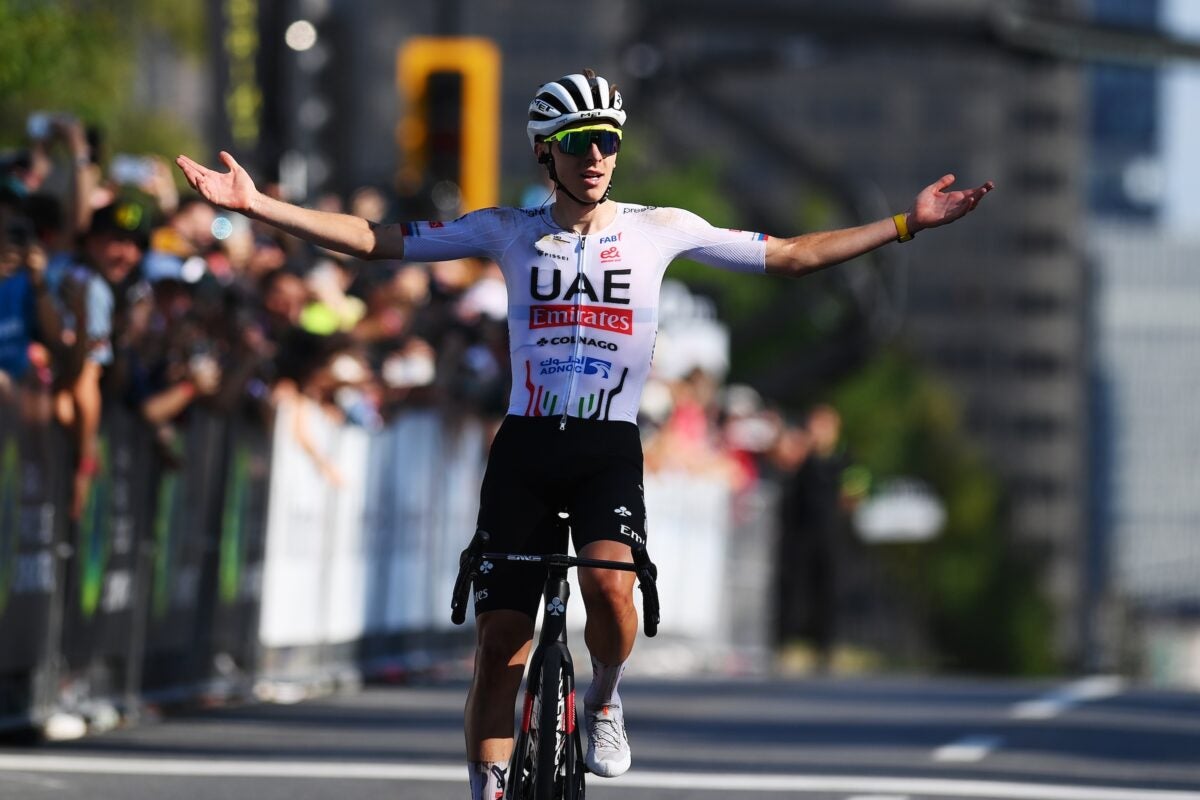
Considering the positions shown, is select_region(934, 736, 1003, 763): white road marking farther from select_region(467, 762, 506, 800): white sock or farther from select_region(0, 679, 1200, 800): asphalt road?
select_region(467, 762, 506, 800): white sock

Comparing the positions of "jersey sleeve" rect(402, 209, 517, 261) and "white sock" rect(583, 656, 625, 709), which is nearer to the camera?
"white sock" rect(583, 656, 625, 709)

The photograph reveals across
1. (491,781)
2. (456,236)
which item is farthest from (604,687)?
(456,236)

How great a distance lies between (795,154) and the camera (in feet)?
165

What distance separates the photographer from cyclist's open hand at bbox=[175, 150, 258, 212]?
8422 millimetres

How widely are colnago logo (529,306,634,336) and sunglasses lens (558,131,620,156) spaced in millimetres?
487

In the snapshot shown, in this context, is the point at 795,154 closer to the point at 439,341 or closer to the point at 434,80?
the point at 434,80

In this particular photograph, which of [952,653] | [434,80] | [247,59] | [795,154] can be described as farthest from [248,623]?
[952,653]

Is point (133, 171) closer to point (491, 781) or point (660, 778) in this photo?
point (660, 778)

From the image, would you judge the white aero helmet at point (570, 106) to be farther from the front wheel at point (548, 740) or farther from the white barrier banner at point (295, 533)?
the white barrier banner at point (295, 533)

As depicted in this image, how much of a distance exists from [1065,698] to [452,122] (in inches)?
495

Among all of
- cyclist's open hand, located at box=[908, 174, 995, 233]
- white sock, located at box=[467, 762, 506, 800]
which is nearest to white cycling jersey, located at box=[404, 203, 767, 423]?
cyclist's open hand, located at box=[908, 174, 995, 233]

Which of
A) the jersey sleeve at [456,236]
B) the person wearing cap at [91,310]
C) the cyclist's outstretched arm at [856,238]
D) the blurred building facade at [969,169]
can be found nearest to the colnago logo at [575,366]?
the jersey sleeve at [456,236]

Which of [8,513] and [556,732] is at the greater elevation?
[8,513]

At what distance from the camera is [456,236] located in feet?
28.7
